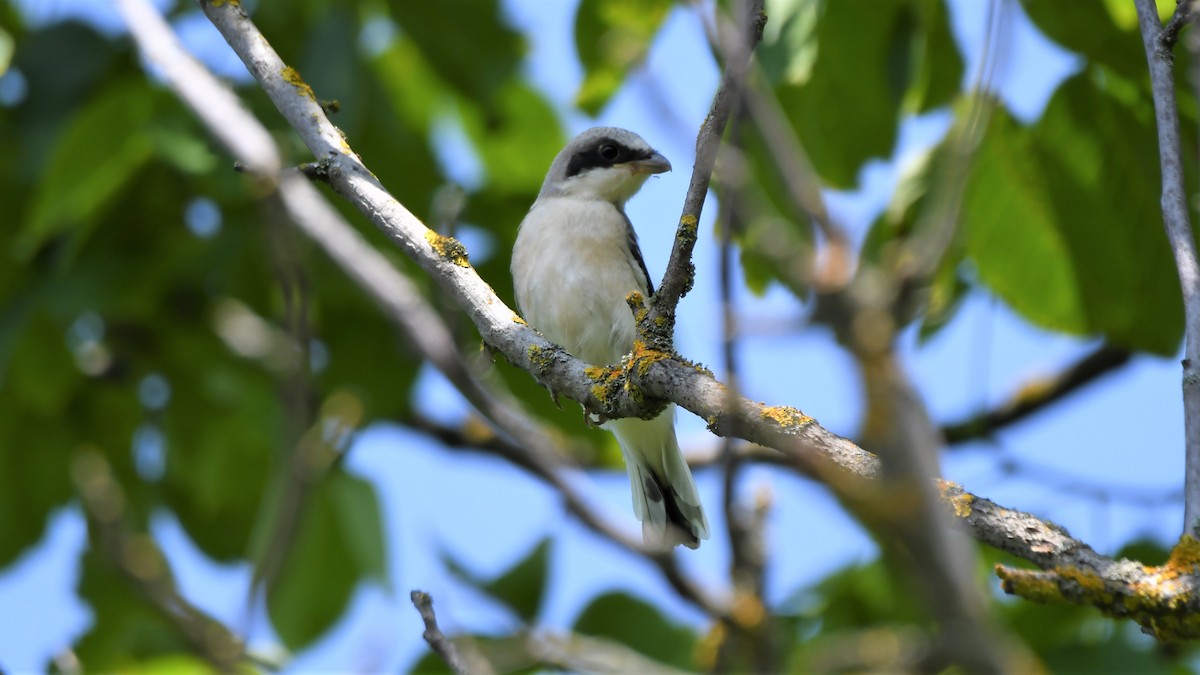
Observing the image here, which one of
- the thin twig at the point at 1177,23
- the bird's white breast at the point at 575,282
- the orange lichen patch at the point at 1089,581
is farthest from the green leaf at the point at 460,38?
the orange lichen patch at the point at 1089,581

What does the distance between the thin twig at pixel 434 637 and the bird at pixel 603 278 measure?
120 inches

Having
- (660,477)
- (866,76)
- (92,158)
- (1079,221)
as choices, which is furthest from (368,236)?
(1079,221)

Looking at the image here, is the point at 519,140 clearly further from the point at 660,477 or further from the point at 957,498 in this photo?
the point at 957,498

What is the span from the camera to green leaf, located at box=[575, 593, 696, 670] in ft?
15.3

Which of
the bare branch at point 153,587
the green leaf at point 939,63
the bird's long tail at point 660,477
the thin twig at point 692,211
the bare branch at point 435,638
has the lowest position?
the bare branch at point 153,587

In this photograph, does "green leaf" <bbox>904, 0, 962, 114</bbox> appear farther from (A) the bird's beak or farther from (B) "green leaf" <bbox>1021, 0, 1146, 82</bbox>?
(A) the bird's beak

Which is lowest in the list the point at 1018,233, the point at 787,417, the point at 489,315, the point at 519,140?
the point at 787,417

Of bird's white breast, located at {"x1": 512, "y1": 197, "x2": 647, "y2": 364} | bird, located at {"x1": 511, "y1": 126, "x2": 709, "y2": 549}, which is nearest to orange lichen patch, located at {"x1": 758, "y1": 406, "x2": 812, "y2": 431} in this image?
bird, located at {"x1": 511, "y1": 126, "x2": 709, "y2": 549}

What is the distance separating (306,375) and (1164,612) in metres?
1.52

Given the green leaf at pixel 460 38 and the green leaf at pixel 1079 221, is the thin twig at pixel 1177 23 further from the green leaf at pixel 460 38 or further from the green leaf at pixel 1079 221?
the green leaf at pixel 460 38

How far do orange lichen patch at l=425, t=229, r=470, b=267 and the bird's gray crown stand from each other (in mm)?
2997

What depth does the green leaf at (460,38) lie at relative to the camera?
5.57 m

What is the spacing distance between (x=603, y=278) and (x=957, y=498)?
3.69m

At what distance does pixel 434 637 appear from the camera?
8.43 feet
